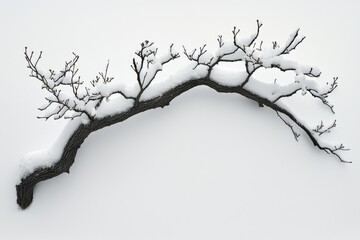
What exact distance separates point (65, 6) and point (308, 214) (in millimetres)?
3913

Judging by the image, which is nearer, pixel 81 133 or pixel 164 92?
pixel 81 133

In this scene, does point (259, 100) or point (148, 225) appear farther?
point (259, 100)

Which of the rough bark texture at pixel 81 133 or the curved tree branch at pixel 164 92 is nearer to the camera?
the curved tree branch at pixel 164 92

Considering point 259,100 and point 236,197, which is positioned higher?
point 259,100

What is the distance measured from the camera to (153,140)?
4281 millimetres

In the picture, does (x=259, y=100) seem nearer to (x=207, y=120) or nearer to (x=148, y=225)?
(x=207, y=120)

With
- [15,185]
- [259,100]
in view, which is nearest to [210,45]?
[259,100]

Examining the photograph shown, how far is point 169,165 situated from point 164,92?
2.63 feet

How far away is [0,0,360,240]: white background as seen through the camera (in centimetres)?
400

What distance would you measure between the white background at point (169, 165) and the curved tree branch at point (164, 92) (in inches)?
6.5

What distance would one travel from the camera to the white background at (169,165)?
3998 mm

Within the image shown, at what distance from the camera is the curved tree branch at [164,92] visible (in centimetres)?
372

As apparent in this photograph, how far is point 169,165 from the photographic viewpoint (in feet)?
13.8

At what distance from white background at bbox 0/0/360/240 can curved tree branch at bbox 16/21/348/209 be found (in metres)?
0.17
